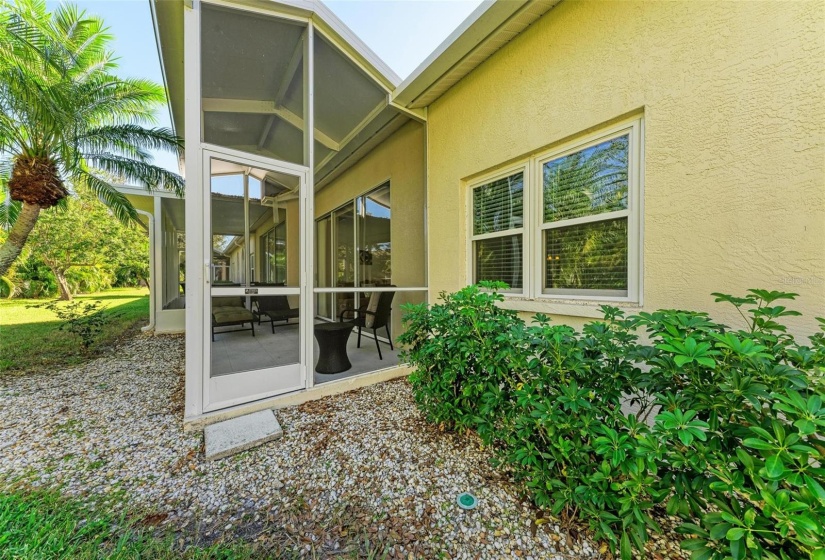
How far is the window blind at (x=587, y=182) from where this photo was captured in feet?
8.33

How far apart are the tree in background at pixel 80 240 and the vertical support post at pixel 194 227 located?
13210 millimetres

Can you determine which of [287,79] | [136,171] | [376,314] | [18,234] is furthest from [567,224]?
[18,234]

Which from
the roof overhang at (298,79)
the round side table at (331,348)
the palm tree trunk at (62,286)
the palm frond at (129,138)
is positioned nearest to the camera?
the roof overhang at (298,79)

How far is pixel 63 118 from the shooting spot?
498 cm

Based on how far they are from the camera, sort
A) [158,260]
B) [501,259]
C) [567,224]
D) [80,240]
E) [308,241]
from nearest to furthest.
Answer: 1. [567,224]
2. [308,241]
3. [501,259]
4. [158,260]
5. [80,240]

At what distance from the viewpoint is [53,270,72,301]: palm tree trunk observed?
14.9 m

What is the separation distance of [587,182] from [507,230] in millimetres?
924

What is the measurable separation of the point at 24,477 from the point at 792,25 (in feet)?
18.9

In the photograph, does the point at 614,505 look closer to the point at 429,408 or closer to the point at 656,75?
the point at 429,408

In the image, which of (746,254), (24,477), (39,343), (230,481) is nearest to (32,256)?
(39,343)

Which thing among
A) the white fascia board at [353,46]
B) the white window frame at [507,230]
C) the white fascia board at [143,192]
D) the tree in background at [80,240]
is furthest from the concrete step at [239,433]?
the tree in background at [80,240]

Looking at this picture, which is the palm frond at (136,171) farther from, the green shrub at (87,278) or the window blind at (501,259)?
the green shrub at (87,278)

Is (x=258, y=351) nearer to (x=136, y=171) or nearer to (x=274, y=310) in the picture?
(x=274, y=310)

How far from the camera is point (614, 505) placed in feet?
4.89
